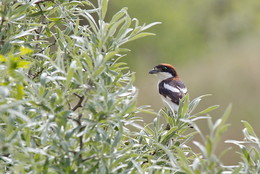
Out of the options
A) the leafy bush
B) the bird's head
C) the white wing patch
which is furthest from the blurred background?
the leafy bush

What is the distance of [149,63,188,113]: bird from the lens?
22.7 ft

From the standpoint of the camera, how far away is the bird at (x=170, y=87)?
6925 mm

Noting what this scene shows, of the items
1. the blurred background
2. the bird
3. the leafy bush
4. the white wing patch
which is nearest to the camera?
the leafy bush

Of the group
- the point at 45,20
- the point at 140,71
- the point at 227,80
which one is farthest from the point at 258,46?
the point at 45,20

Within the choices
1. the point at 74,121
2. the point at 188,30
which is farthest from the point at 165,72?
the point at 188,30

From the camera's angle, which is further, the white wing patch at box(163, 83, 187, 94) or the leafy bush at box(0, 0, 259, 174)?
the white wing patch at box(163, 83, 187, 94)

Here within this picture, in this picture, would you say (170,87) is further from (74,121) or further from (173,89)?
(74,121)

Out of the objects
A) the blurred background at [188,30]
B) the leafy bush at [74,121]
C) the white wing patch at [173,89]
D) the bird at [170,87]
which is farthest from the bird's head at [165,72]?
the blurred background at [188,30]

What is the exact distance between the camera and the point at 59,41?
10.4 ft

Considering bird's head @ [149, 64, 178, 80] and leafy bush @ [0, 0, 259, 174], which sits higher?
leafy bush @ [0, 0, 259, 174]

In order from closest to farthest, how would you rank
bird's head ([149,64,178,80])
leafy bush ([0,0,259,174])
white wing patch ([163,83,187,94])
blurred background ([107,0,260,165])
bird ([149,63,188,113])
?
leafy bush ([0,0,259,174]) → bird ([149,63,188,113]) → white wing patch ([163,83,187,94]) → bird's head ([149,64,178,80]) → blurred background ([107,0,260,165])

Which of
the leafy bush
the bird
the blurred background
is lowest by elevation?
the blurred background

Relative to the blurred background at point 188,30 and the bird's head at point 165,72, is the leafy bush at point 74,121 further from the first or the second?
the blurred background at point 188,30

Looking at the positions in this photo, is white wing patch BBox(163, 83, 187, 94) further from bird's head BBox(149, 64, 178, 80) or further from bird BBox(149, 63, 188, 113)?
bird's head BBox(149, 64, 178, 80)
